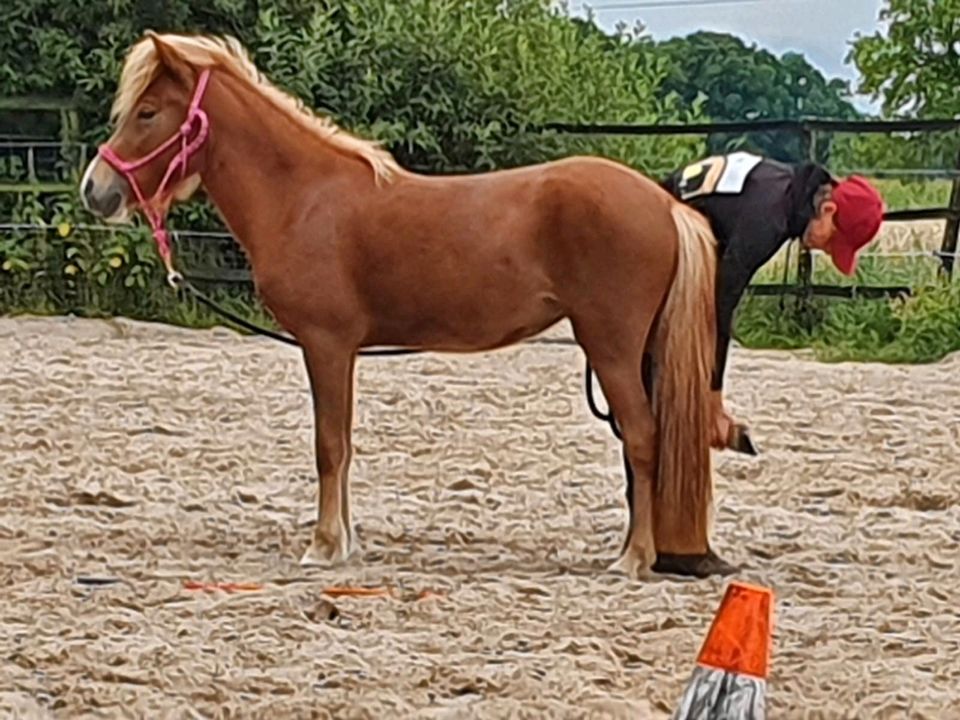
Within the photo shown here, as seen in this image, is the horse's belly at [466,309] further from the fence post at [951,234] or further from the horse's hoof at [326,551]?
the fence post at [951,234]

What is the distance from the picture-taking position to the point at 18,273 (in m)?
11.4

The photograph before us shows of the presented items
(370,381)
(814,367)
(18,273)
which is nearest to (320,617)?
(370,381)

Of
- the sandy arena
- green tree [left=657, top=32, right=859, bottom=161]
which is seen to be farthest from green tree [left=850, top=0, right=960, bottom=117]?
the sandy arena

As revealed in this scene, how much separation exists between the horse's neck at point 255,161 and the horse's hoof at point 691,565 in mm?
1321

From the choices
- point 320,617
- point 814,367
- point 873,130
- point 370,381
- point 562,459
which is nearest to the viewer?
point 320,617

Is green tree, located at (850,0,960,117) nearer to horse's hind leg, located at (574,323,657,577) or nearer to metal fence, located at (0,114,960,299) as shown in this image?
metal fence, located at (0,114,960,299)

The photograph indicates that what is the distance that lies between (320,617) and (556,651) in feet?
1.88

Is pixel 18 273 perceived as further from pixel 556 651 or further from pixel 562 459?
pixel 556 651

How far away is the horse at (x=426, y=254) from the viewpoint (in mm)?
4230

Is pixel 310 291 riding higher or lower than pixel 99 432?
higher

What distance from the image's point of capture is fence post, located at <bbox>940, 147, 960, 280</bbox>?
1081 centimetres

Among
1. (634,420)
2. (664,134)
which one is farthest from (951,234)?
(634,420)

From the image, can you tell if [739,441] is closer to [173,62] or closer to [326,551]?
[326,551]

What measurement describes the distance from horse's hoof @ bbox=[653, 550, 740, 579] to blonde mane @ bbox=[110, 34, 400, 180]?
4.10ft
